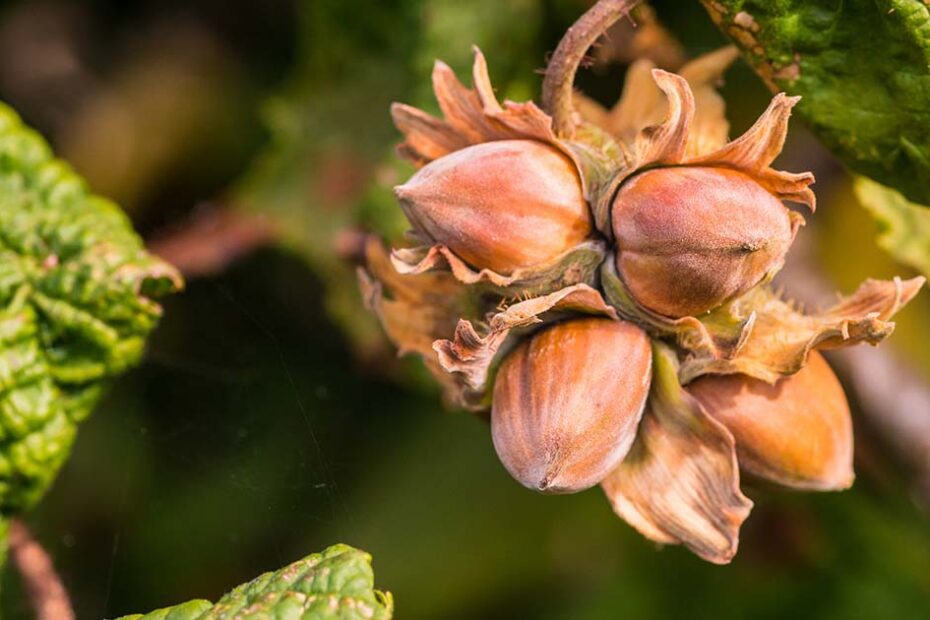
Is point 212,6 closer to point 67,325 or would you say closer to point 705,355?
point 67,325

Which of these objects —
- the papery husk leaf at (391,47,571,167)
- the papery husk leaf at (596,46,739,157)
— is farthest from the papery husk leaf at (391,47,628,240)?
the papery husk leaf at (596,46,739,157)

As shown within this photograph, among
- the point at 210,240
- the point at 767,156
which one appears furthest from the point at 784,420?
the point at 210,240

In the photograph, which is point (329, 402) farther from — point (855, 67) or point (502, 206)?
point (855, 67)

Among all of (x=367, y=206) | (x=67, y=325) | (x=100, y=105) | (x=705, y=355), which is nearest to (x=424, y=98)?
(x=367, y=206)

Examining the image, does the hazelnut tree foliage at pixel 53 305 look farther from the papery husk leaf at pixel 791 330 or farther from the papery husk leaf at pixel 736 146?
the papery husk leaf at pixel 736 146

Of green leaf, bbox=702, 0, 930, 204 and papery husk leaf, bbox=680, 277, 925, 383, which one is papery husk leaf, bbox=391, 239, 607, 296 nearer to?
papery husk leaf, bbox=680, 277, 925, 383

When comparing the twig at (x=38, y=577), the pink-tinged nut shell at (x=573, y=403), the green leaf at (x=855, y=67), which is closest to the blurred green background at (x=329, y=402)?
the twig at (x=38, y=577)
